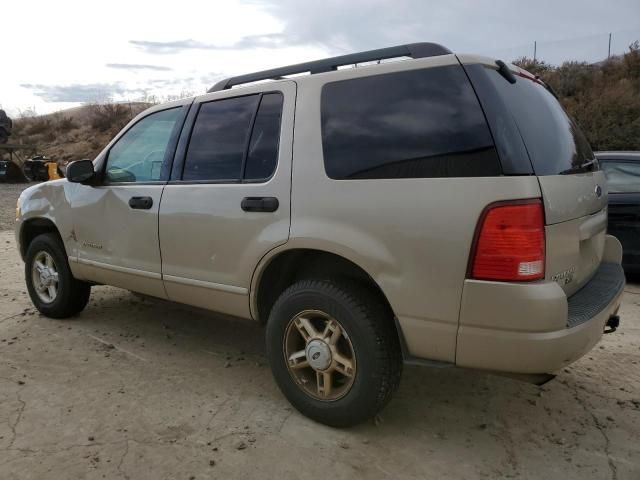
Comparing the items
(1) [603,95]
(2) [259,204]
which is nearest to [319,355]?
(2) [259,204]

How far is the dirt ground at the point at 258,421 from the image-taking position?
8.77ft

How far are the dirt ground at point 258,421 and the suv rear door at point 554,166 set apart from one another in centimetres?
86

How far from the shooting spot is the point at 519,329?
2.36m

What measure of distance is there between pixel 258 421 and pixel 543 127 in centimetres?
222

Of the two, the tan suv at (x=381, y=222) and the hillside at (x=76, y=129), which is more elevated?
the hillside at (x=76, y=129)

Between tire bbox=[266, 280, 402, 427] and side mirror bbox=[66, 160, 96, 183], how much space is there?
2.08 meters

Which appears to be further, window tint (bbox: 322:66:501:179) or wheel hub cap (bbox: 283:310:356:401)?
wheel hub cap (bbox: 283:310:356:401)

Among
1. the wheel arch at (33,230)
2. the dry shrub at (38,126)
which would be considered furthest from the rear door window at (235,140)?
the dry shrub at (38,126)

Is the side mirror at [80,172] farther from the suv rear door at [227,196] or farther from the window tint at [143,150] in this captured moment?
the suv rear door at [227,196]

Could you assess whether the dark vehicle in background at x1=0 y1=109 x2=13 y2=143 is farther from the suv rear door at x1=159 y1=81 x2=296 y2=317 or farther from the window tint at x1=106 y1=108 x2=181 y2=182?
the suv rear door at x1=159 y1=81 x2=296 y2=317

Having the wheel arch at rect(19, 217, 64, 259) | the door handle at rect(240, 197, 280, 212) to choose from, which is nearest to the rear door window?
the door handle at rect(240, 197, 280, 212)

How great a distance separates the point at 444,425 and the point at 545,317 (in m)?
1.06

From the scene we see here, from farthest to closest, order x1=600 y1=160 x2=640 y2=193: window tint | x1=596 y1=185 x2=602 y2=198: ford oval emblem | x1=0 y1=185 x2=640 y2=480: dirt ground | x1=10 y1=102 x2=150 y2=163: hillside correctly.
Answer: x1=10 y1=102 x2=150 y2=163: hillside, x1=600 y1=160 x2=640 y2=193: window tint, x1=596 y1=185 x2=602 y2=198: ford oval emblem, x1=0 y1=185 x2=640 y2=480: dirt ground

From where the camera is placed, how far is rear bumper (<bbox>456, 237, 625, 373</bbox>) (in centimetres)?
234
